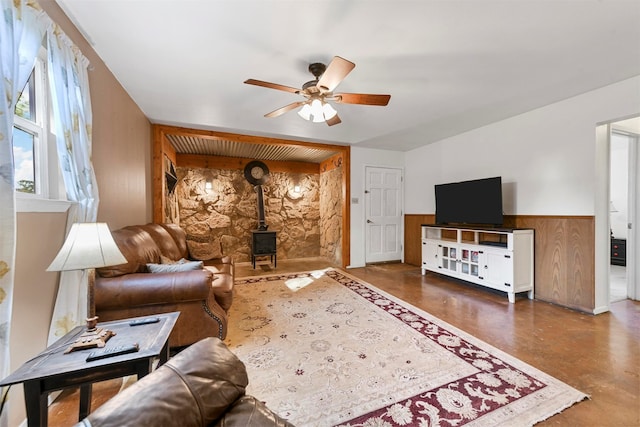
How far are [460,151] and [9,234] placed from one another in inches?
190

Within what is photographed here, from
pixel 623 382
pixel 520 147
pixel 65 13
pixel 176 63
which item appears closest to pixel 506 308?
pixel 623 382

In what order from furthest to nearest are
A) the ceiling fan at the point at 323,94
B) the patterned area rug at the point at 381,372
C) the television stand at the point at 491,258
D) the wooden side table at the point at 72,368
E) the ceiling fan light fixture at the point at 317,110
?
the television stand at the point at 491,258, the ceiling fan light fixture at the point at 317,110, the ceiling fan at the point at 323,94, the patterned area rug at the point at 381,372, the wooden side table at the point at 72,368

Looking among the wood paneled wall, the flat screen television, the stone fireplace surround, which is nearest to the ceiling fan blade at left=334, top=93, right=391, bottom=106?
the flat screen television

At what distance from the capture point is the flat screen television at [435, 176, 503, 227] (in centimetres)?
328

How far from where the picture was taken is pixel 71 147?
5.05 feet

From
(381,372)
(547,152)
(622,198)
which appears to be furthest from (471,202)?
(622,198)

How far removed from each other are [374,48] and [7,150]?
217 centimetres

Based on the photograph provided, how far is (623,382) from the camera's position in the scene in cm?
159

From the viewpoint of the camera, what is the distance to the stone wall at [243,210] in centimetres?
512

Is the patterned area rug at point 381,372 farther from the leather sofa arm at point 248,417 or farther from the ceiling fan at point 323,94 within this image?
the ceiling fan at point 323,94

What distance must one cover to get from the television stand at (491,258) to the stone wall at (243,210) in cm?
230

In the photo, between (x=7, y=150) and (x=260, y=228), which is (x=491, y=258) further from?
(x=7, y=150)

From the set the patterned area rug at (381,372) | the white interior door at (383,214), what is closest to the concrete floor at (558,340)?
the patterned area rug at (381,372)

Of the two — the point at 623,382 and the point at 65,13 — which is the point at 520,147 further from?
the point at 65,13
